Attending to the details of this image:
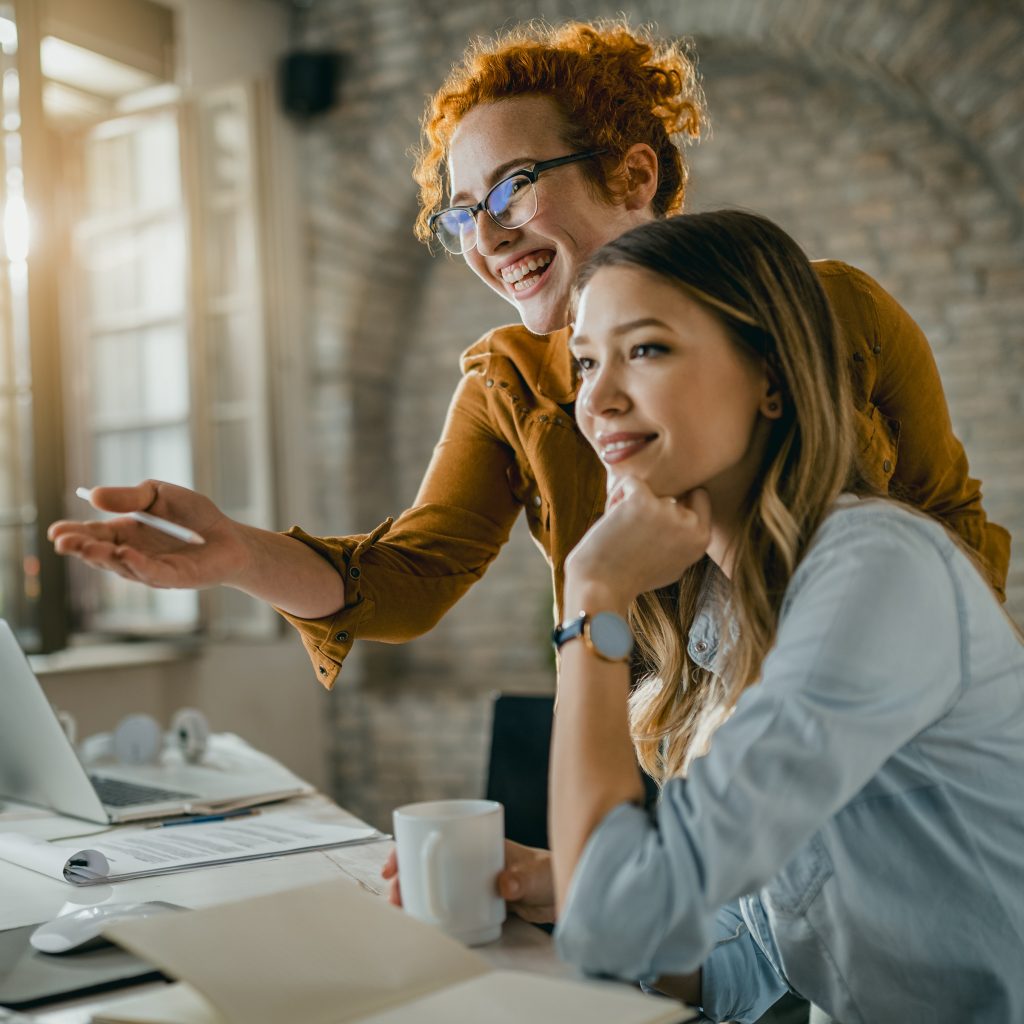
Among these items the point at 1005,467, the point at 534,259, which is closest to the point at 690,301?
the point at 534,259

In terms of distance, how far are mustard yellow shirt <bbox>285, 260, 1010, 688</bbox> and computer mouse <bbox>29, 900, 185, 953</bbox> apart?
54cm

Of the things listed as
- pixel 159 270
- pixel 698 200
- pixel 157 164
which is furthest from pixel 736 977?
pixel 157 164

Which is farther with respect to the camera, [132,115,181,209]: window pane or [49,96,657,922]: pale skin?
[132,115,181,209]: window pane

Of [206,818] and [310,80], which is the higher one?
[310,80]

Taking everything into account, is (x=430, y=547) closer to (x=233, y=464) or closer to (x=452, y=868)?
(x=452, y=868)

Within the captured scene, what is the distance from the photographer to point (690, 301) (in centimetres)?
106

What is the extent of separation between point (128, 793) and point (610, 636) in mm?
1049

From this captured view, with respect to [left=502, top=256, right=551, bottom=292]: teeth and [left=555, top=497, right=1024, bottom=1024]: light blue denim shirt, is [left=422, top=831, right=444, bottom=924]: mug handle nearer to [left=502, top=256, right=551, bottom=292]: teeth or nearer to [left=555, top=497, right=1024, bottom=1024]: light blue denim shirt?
[left=555, top=497, right=1024, bottom=1024]: light blue denim shirt

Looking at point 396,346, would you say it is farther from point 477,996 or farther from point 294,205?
point 477,996

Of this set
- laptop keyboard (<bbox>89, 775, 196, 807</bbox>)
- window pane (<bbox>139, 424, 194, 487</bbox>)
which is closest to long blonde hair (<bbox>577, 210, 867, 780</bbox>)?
laptop keyboard (<bbox>89, 775, 196, 807</bbox>)

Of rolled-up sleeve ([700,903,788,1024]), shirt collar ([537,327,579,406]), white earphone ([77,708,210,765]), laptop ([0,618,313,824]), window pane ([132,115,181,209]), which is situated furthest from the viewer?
window pane ([132,115,181,209])

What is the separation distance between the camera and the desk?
0.98 meters

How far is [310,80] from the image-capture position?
4.16 m

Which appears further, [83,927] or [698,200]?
[698,200]
